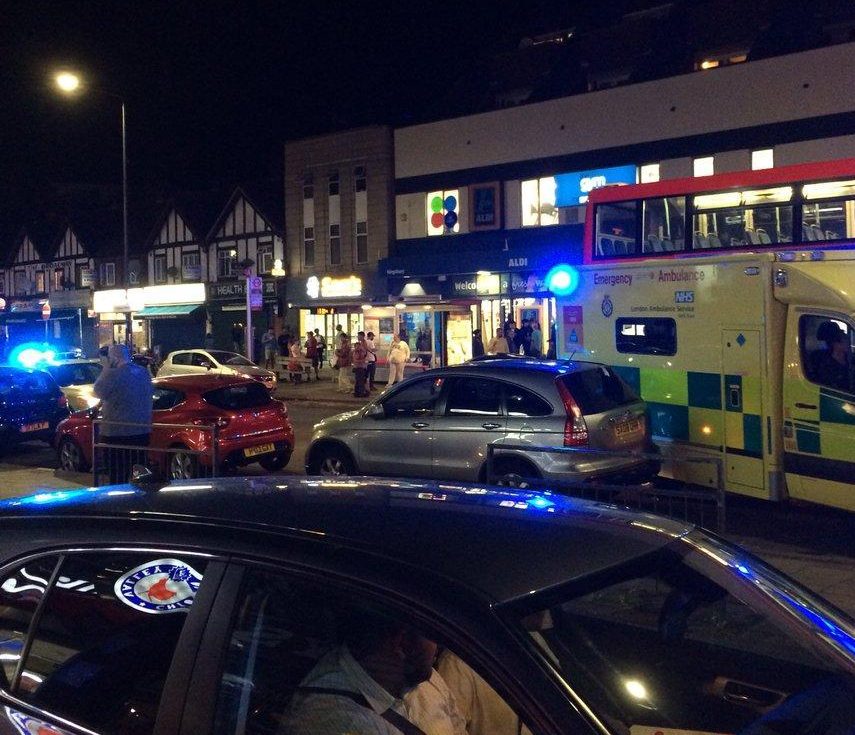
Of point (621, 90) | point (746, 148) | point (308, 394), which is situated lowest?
point (308, 394)

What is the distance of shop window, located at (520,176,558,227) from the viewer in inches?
1148

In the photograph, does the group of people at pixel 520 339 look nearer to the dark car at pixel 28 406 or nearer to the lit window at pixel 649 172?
the lit window at pixel 649 172

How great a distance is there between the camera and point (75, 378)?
18.3m

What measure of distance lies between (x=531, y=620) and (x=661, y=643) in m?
0.97

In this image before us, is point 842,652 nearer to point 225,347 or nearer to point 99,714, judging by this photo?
point 99,714

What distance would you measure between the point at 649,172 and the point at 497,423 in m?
19.9

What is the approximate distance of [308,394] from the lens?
26.3 m

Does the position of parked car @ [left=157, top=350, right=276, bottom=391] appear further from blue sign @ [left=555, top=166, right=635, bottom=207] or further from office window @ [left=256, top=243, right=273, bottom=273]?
office window @ [left=256, top=243, right=273, bottom=273]

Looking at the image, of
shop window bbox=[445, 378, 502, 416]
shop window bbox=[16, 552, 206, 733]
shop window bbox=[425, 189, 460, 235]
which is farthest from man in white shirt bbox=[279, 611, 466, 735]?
shop window bbox=[425, 189, 460, 235]

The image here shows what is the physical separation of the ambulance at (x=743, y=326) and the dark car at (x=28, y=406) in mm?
9215

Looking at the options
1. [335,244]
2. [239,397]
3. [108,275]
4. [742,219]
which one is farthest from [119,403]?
[108,275]

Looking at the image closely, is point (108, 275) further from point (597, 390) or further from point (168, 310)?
point (597, 390)

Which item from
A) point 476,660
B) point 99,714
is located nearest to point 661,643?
point 476,660

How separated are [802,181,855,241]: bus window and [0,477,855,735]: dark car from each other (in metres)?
10.5
